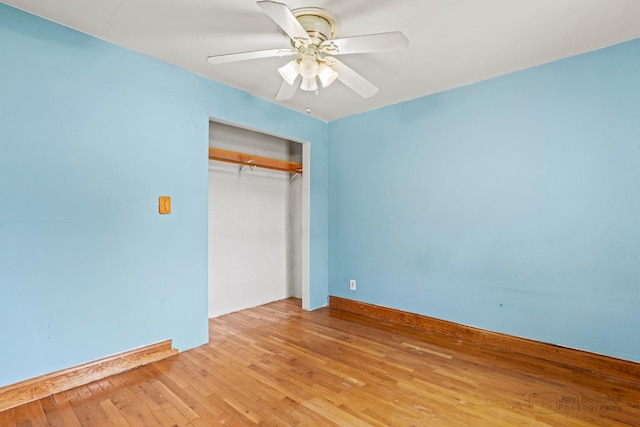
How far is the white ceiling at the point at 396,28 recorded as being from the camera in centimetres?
179

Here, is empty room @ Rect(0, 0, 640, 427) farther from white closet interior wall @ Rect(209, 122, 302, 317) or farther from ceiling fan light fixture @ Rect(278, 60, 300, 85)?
white closet interior wall @ Rect(209, 122, 302, 317)

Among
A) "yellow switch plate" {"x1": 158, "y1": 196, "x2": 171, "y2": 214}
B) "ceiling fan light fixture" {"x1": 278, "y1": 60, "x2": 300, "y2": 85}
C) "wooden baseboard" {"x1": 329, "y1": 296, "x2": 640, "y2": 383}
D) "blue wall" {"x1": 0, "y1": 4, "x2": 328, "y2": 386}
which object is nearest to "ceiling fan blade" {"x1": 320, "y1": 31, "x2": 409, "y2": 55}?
"ceiling fan light fixture" {"x1": 278, "y1": 60, "x2": 300, "y2": 85}

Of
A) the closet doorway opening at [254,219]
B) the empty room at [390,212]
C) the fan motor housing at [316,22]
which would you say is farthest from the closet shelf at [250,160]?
the fan motor housing at [316,22]

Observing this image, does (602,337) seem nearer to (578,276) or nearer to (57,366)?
(578,276)

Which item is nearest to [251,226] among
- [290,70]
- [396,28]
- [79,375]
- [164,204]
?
[164,204]

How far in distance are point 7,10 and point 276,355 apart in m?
2.92

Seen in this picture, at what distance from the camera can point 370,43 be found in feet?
5.39

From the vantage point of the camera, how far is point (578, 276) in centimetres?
232

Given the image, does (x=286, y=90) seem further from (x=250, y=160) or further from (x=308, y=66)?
(x=250, y=160)

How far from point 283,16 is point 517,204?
7.73 feet

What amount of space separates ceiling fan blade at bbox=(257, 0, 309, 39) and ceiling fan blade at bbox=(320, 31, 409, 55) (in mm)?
190

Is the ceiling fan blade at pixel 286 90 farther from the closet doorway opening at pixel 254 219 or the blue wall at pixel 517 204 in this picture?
the blue wall at pixel 517 204

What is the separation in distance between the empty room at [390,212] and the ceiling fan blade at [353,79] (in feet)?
0.06

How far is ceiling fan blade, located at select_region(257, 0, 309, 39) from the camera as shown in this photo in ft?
4.46
